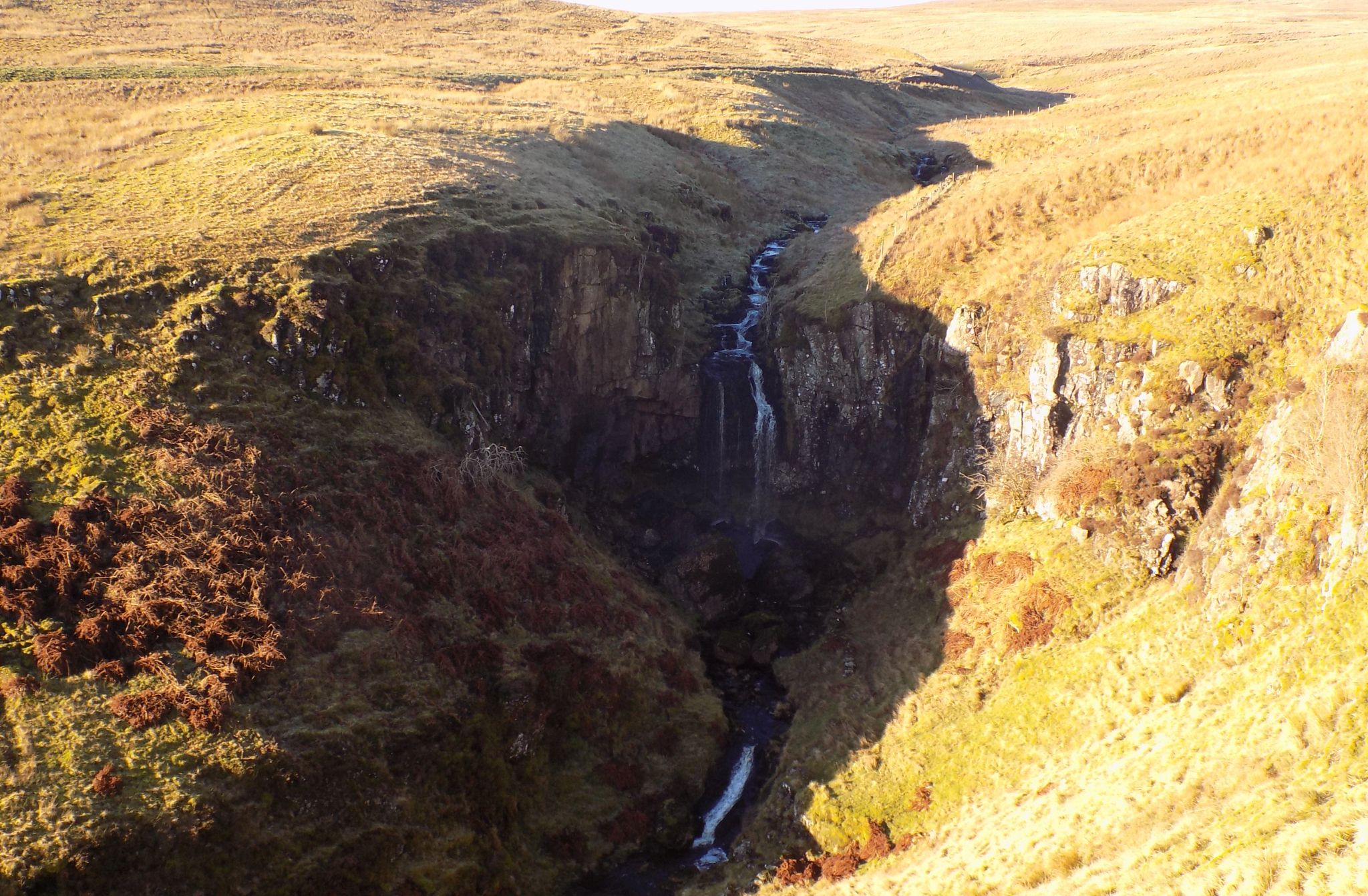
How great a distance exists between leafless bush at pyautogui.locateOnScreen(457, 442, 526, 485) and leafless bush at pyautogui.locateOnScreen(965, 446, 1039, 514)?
23.5 metres

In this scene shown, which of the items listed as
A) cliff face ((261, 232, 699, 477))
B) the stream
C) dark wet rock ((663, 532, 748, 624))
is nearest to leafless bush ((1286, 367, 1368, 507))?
the stream

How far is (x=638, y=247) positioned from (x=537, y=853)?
116ft

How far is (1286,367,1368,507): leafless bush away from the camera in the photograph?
25953mm

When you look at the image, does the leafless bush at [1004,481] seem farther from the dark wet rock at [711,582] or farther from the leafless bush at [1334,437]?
the dark wet rock at [711,582]

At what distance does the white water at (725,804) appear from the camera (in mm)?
31672

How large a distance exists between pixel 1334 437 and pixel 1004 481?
46.2ft

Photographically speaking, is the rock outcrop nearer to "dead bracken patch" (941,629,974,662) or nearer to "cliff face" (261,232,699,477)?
"dead bracken patch" (941,629,974,662)

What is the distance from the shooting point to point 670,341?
52.3 metres

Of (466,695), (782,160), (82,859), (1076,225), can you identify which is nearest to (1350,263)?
(1076,225)

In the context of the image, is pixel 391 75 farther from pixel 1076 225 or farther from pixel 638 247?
pixel 1076 225

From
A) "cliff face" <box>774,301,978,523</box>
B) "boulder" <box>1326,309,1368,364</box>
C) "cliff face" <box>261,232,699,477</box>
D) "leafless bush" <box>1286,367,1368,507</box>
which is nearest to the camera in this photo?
"leafless bush" <box>1286,367,1368,507</box>

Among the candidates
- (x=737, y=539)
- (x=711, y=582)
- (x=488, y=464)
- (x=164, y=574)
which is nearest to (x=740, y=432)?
(x=737, y=539)

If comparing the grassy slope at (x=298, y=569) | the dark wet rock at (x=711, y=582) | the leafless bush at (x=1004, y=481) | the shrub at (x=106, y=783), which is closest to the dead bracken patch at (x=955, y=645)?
the leafless bush at (x=1004, y=481)

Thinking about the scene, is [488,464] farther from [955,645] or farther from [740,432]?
[955,645]
